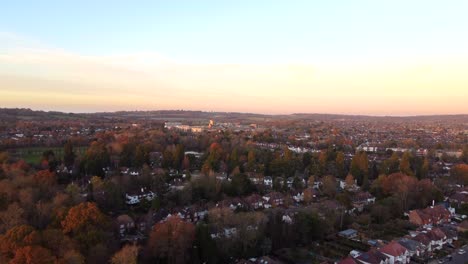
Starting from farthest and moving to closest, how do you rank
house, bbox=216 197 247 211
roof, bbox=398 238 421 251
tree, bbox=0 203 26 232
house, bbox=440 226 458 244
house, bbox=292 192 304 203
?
house, bbox=292 192 304 203 < house, bbox=216 197 247 211 < house, bbox=440 226 458 244 < roof, bbox=398 238 421 251 < tree, bbox=0 203 26 232

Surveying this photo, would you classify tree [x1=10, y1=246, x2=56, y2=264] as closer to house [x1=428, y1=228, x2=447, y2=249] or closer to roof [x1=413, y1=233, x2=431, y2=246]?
roof [x1=413, y1=233, x2=431, y2=246]

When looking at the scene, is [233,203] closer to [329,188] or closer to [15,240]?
[329,188]

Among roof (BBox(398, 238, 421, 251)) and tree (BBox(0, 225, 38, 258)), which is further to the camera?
roof (BBox(398, 238, 421, 251))

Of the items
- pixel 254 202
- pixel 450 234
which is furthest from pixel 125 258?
pixel 450 234

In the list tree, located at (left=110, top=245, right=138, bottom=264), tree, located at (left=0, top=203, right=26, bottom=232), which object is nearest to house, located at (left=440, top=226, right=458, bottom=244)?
tree, located at (left=110, top=245, right=138, bottom=264)

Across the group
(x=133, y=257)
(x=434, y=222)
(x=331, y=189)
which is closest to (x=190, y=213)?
(x=133, y=257)

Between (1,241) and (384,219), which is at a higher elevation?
(1,241)

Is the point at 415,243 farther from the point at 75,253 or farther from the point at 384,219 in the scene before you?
the point at 75,253

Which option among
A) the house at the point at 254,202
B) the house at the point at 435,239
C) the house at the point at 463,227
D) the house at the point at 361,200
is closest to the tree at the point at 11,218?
the house at the point at 254,202
